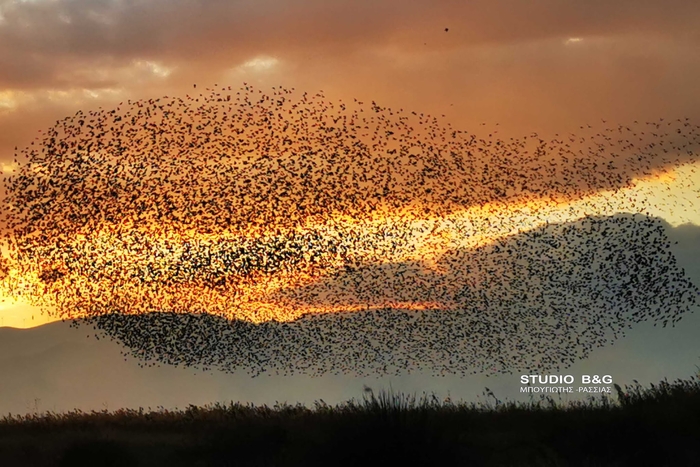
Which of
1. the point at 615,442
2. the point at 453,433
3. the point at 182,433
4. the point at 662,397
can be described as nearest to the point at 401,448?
the point at 453,433

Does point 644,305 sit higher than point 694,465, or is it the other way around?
point 644,305

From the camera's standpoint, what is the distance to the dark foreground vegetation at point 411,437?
58.5ft

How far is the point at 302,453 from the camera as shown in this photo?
18.5m

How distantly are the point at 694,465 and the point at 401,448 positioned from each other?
5.44 meters

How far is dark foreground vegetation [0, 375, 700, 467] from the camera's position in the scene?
58.5ft

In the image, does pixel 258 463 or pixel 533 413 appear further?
pixel 533 413

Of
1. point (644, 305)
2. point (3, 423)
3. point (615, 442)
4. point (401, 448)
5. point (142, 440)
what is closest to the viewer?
point (401, 448)

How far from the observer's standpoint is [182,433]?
2158 cm

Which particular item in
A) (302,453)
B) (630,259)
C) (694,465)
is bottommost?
(694,465)

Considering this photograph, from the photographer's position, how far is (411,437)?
58.3ft

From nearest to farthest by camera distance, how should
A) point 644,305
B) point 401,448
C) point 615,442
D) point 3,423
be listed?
point 401,448 < point 615,442 < point 3,423 < point 644,305

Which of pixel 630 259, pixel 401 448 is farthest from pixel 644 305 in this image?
pixel 401 448

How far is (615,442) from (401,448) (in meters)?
4.44

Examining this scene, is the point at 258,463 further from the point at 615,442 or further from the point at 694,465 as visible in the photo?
the point at 694,465
